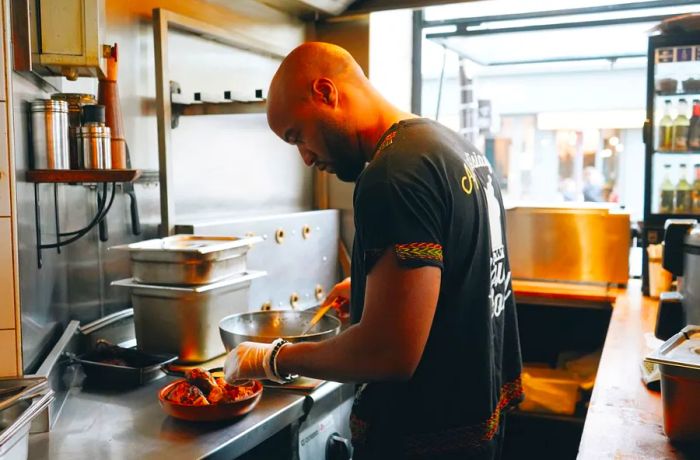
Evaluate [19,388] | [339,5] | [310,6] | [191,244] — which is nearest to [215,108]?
[191,244]

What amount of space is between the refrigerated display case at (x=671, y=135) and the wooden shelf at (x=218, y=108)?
2.01 metres

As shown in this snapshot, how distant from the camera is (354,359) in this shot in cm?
128

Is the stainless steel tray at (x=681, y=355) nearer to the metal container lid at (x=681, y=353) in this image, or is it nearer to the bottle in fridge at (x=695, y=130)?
the metal container lid at (x=681, y=353)

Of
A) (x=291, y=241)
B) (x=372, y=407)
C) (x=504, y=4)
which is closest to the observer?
(x=372, y=407)

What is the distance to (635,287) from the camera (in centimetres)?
350

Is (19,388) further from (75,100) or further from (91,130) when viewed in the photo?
(75,100)

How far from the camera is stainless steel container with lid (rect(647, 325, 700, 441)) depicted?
1.34m

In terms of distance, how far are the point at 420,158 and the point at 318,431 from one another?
3.58ft

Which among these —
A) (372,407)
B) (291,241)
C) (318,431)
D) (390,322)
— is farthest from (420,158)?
(291,241)

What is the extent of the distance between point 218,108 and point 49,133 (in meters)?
0.98

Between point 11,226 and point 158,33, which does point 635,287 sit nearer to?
point 158,33

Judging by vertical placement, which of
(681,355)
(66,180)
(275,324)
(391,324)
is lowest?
(275,324)

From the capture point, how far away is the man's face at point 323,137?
1.49m

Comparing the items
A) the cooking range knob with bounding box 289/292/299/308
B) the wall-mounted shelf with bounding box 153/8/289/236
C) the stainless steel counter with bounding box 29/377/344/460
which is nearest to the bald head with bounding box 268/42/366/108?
the stainless steel counter with bounding box 29/377/344/460
